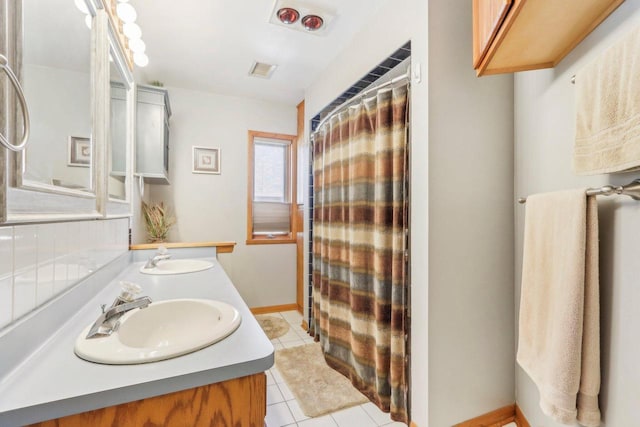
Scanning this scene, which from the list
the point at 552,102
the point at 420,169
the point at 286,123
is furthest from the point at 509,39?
the point at 286,123

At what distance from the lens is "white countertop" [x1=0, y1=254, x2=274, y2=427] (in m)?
0.52

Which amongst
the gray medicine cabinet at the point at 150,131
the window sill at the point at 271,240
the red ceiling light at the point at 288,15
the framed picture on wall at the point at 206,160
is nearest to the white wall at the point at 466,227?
the red ceiling light at the point at 288,15

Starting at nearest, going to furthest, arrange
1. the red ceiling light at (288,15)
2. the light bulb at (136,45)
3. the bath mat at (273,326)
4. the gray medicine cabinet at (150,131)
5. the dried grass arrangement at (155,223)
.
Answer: the light bulb at (136,45) → the red ceiling light at (288,15) → the gray medicine cabinet at (150,131) → the dried grass arrangement at (155,223) → the bath mat at (273,326)

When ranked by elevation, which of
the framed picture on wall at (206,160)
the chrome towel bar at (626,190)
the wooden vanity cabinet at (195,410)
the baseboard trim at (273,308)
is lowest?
the baseboard trim at (273,308)

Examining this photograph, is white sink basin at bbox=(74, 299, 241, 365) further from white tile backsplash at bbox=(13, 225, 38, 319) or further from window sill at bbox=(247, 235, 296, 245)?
window sill at bbox=(247, 235, 296, 245)

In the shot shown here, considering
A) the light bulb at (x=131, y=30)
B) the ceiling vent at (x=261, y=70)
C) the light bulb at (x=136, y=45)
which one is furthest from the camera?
the ceiling vent at (x=261, y=70)

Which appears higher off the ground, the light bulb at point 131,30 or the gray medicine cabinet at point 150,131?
the light bulb at point 131,30

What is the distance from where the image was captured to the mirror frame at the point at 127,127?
4.22ft

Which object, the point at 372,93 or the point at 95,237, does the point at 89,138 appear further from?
Result: the point at 372,93

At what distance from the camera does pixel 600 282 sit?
39.3 inches

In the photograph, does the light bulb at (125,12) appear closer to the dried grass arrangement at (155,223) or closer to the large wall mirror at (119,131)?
the large wall mirror at (119,131)

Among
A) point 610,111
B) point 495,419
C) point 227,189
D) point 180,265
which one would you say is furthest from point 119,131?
point 495,419

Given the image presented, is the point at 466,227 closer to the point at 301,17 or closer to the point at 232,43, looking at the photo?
the point at 301,17

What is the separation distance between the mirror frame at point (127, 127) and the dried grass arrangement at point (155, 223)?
75cm
